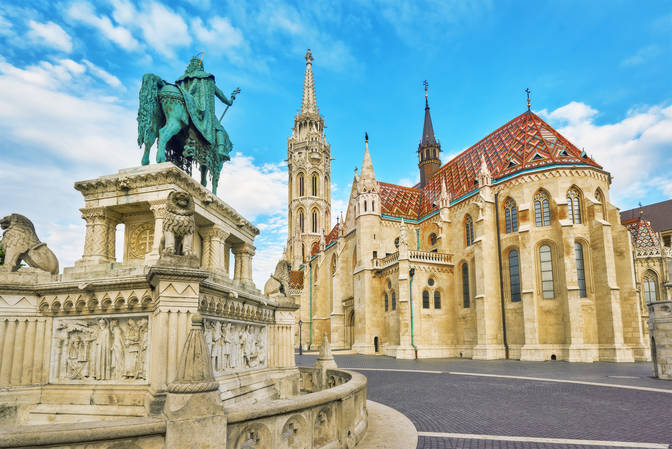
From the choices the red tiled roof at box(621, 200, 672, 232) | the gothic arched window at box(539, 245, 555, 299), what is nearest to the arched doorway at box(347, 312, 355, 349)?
the gothic arched window at box(539, 245, 555, 299)

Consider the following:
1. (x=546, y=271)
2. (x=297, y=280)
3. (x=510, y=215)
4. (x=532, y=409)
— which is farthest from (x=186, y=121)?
(x=297, y=280)

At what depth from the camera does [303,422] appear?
4.70 meters

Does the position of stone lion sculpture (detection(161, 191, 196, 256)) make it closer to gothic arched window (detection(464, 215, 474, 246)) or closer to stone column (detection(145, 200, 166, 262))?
stone column (detection(145, 200, 166, 262))

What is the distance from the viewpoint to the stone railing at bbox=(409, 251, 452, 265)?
32.9m

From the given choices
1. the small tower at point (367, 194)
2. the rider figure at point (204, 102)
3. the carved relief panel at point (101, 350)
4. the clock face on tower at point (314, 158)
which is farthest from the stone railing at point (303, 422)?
the clock face on tower at point (314, 158)

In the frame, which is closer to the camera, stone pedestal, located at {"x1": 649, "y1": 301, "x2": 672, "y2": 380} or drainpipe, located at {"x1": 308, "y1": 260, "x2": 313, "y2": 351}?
stone pedestal, located at {"x1": 649, "y1": 301, "x2": 672, "y2": 380}

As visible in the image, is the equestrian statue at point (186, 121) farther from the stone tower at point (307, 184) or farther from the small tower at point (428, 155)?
the stone tower at point (307, 184)

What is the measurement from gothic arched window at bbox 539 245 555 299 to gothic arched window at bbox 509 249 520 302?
1519 millimetres

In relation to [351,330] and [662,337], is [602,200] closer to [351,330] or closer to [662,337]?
[662,337]

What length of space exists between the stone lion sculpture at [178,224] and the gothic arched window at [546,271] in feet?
87.1

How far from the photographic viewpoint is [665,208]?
47625 mm

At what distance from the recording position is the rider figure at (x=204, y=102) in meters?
9.70

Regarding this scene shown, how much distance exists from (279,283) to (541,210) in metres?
23.9

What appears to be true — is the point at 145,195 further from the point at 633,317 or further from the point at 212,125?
the point at 633,317
